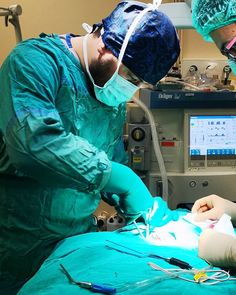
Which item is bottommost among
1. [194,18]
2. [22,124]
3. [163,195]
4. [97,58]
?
[163,195]

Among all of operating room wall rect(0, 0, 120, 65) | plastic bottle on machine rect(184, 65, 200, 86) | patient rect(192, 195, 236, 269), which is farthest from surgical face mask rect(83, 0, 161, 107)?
operating room wall rect(0, 0, 120, 65)

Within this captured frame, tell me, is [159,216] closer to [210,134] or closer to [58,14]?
[210,134]

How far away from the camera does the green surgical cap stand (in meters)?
1.15

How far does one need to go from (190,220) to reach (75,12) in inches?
66.2

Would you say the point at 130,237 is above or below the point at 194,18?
below

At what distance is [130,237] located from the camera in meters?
1.41

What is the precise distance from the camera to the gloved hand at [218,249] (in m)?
1.12

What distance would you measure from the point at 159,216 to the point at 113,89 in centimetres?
50

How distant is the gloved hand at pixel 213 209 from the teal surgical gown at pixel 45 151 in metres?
0.40

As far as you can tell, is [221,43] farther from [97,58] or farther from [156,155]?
[156,155]

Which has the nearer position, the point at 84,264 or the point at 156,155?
the point at 84,264

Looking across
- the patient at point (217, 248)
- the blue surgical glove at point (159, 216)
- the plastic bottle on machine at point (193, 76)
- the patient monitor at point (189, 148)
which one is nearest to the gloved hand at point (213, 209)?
the blue surgical glove at point (159, 216)

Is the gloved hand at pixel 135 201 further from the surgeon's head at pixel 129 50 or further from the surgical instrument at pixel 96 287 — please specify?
the surgical instrument at pixel 96 287

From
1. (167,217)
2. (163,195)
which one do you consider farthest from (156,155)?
(167,217)
